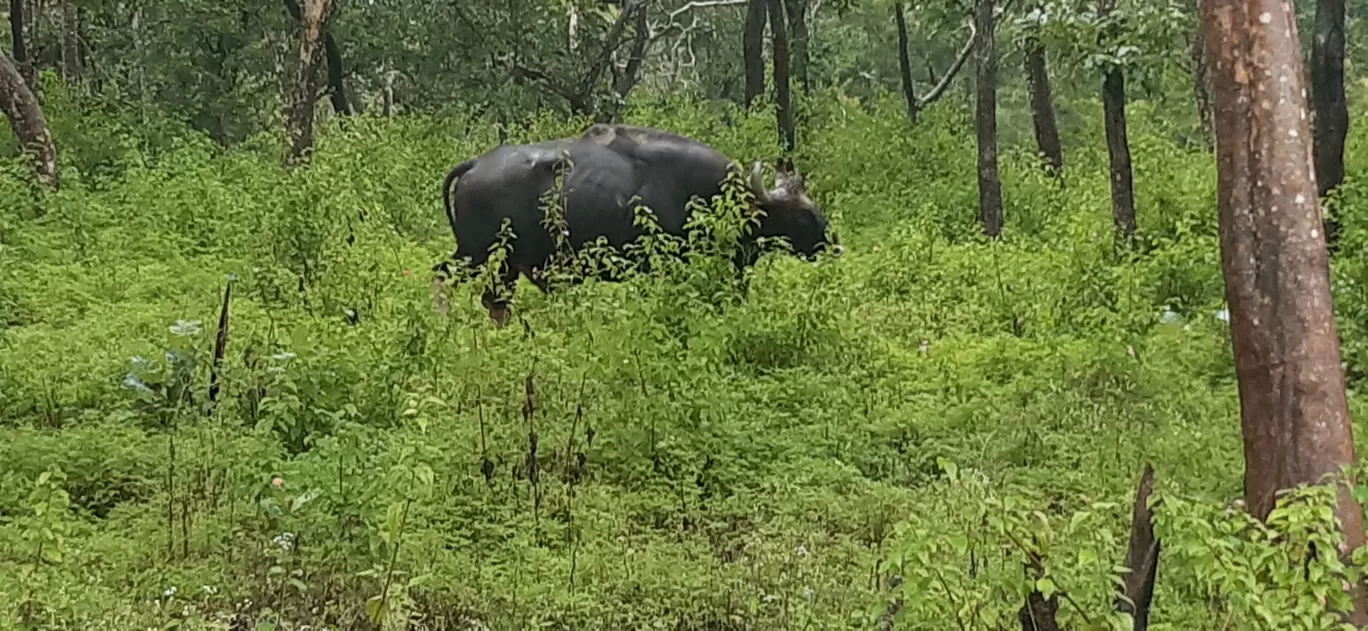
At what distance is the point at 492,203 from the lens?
356 inches

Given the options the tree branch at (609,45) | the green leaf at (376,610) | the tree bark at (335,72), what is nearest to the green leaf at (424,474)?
the green leaf at (376,610)

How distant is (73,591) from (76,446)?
5.48 feet

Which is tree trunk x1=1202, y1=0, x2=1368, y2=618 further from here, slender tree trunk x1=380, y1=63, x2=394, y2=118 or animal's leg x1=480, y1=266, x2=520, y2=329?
slender tree trunk x1=380, y1=63, x2=394, y2=118

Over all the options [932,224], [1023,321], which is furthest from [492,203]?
[932,224]

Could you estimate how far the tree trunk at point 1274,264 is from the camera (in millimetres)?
3883

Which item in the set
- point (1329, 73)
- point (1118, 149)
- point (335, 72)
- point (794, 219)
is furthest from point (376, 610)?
point (335, 72)

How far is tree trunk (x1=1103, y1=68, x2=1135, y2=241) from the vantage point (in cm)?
961

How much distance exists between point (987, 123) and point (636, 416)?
21.6 ft

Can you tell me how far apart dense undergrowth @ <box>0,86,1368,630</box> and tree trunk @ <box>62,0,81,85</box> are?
40.6ft

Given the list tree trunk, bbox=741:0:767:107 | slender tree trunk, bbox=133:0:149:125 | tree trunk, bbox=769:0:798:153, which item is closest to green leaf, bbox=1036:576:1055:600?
tree trunk, bbox=769:0:798:153

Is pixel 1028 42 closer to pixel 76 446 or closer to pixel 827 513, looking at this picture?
pixel 827 513

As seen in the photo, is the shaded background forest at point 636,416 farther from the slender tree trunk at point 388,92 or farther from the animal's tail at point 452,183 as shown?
the slender tree trunk at point 388,92

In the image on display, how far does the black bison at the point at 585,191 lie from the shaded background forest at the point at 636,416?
2.25 feet

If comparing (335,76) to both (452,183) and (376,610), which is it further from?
(376,610)
